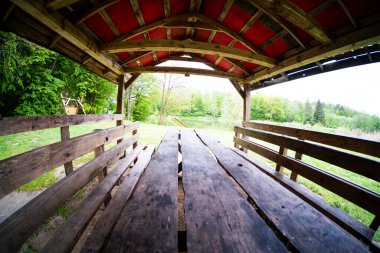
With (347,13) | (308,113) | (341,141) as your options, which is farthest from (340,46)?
(308,113)

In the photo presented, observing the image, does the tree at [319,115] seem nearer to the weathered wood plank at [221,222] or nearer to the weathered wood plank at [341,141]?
the weathered wood plank at [341,141]

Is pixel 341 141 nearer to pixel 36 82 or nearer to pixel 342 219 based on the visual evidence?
pixel 342 219

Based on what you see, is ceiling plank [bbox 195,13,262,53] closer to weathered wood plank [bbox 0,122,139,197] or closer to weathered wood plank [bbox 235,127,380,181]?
weathered wood plank [bbox 235,127,380,181]

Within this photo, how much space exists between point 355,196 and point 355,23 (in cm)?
231

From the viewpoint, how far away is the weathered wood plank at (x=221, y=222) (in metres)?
0.83

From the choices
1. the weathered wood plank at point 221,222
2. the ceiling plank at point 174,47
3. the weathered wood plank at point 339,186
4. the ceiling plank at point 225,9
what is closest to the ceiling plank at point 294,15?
the ceiling plank at point 225,9

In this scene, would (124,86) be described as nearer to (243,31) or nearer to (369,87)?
(243,31)

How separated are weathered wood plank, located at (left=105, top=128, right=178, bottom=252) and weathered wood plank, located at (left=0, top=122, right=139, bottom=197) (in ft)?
2.48

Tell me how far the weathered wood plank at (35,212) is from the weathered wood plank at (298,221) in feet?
4.80

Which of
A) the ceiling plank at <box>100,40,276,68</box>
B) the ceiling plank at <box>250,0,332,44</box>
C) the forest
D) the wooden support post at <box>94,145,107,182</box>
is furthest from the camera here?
the forest

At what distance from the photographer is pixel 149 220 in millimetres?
985

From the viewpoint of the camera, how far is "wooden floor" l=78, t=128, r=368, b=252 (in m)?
0.84

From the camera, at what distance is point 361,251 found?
845 millimetres

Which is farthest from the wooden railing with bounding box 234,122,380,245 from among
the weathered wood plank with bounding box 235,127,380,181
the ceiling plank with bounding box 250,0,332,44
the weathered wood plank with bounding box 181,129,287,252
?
the ceiling plank with bounding box 250,0,332,44
